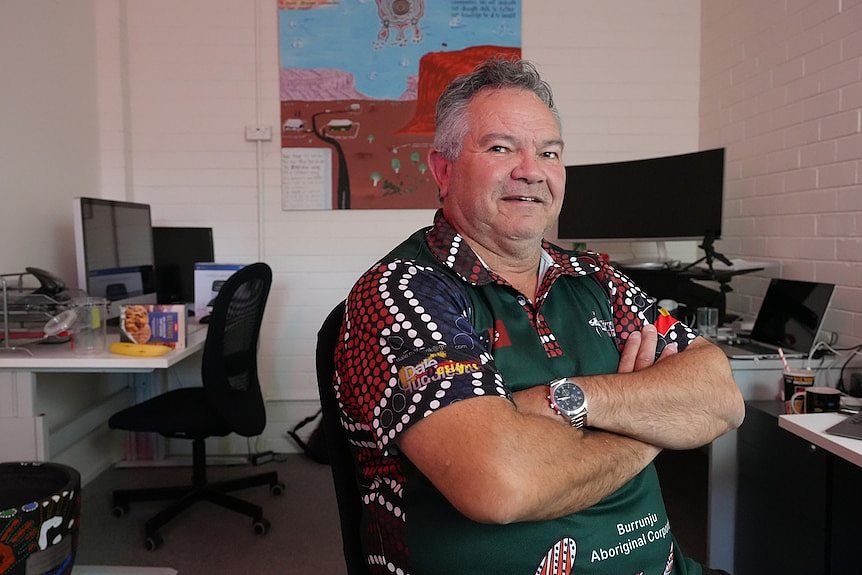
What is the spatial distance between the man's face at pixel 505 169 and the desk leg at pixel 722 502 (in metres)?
1.44

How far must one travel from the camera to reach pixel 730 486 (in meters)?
2.38

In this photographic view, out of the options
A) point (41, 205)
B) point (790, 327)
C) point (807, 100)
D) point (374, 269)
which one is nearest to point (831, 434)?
point (790, 327)

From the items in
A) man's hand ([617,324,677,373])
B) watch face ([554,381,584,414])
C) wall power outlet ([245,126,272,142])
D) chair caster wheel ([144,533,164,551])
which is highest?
wall power outlet ([245,126,272,142])

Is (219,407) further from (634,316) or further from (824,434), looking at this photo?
(824,434)

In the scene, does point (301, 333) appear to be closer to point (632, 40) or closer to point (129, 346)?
point (129, 346)

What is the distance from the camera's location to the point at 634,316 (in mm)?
1429

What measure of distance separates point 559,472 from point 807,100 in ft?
8.10

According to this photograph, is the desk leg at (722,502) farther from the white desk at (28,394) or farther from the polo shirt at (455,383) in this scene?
the white desk at (28,394)

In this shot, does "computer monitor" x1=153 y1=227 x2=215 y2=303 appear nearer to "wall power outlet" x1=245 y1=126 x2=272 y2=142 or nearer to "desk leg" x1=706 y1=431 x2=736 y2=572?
"wall power outlet" x1=245 y1=126 x2=272 y2=142

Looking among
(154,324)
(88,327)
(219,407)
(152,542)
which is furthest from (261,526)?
(88,327)

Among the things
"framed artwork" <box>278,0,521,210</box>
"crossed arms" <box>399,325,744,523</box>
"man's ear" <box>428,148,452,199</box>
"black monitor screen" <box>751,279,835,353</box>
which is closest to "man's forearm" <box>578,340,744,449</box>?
"crossed arms" <box>399,325,744,523</box>

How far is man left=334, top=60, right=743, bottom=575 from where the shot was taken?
1.00 meters

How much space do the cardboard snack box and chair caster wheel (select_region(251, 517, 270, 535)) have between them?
85 centimetres

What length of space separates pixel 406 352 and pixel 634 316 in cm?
59
